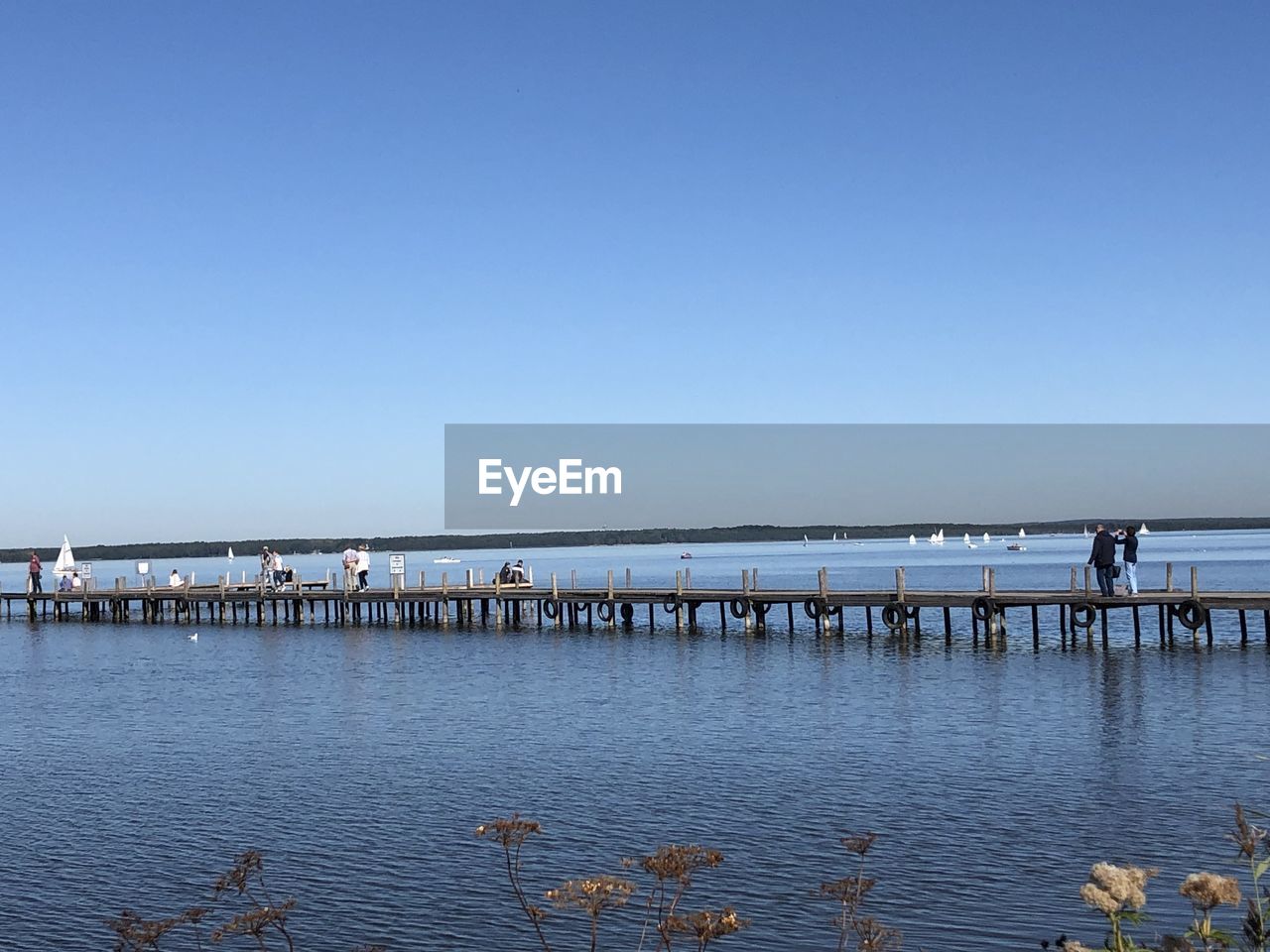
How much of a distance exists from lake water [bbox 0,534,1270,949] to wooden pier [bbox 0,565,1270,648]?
1971 millimetres

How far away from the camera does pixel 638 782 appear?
2186 centimetres

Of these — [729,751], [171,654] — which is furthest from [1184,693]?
[171,654]

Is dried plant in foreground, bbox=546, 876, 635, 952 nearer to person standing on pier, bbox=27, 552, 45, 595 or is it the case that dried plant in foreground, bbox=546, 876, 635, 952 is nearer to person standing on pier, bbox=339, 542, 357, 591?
person standing on pier, bbox=339, 542, 357, 591

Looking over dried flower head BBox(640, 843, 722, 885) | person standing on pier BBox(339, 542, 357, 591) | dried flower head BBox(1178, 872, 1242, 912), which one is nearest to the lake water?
dried flower head BBox(640, 843, 722, 885)

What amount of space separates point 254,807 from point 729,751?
902 centimetres

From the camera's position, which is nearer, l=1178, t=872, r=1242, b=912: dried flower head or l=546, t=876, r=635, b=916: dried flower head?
l=1178, t=872, r=1242, b=912: dried flower head

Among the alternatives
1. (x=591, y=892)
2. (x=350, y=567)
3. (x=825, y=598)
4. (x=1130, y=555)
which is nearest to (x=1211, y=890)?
(x=591, y=892)

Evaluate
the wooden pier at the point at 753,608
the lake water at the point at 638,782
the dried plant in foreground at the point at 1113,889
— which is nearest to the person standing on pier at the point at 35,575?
the wooden pier at the point at 753,608

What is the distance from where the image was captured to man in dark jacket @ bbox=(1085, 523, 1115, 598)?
40.0m

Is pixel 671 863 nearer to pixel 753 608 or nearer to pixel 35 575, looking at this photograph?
pixel 753 608

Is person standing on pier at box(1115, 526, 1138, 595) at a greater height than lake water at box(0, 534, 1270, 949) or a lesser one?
greater

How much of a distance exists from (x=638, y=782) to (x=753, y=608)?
32.9 meters

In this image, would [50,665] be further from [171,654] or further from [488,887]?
[488,887]

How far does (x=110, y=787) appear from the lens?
22828 mm
